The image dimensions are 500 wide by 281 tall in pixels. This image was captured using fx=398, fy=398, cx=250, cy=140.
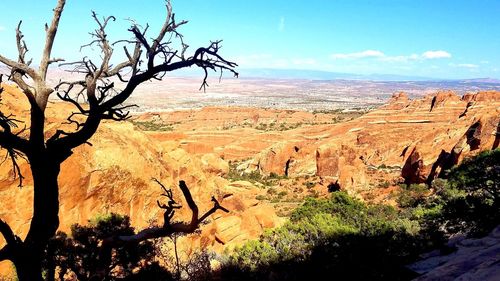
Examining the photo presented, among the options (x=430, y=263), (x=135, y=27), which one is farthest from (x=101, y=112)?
(x=430, y=263)

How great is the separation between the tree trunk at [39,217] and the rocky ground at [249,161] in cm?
505

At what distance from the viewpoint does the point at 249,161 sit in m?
74.2

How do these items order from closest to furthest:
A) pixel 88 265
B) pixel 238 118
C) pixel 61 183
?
pixel 88 265
pixel 61 183
pixel 238 118

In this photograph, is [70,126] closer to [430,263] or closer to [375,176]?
[430,263]

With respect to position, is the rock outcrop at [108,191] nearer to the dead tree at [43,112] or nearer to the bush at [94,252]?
the bush at [94,252]

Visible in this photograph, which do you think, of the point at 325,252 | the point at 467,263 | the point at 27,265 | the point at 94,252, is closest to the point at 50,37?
the point at 27,265

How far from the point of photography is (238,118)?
430 ft

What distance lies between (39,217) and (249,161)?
225ft

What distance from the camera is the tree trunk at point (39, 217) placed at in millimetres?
5566

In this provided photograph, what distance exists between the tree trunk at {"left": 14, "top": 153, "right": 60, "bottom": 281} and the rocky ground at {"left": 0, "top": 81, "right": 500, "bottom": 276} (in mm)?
5048

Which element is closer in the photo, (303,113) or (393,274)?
(393,274)

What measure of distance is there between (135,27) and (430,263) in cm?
1306

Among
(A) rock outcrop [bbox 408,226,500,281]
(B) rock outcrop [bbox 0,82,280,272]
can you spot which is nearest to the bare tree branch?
(B) rock outcrop [bbox 0,82,280,272]

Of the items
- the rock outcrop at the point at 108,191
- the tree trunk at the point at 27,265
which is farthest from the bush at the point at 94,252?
the tree trunk at the point at 27,265
